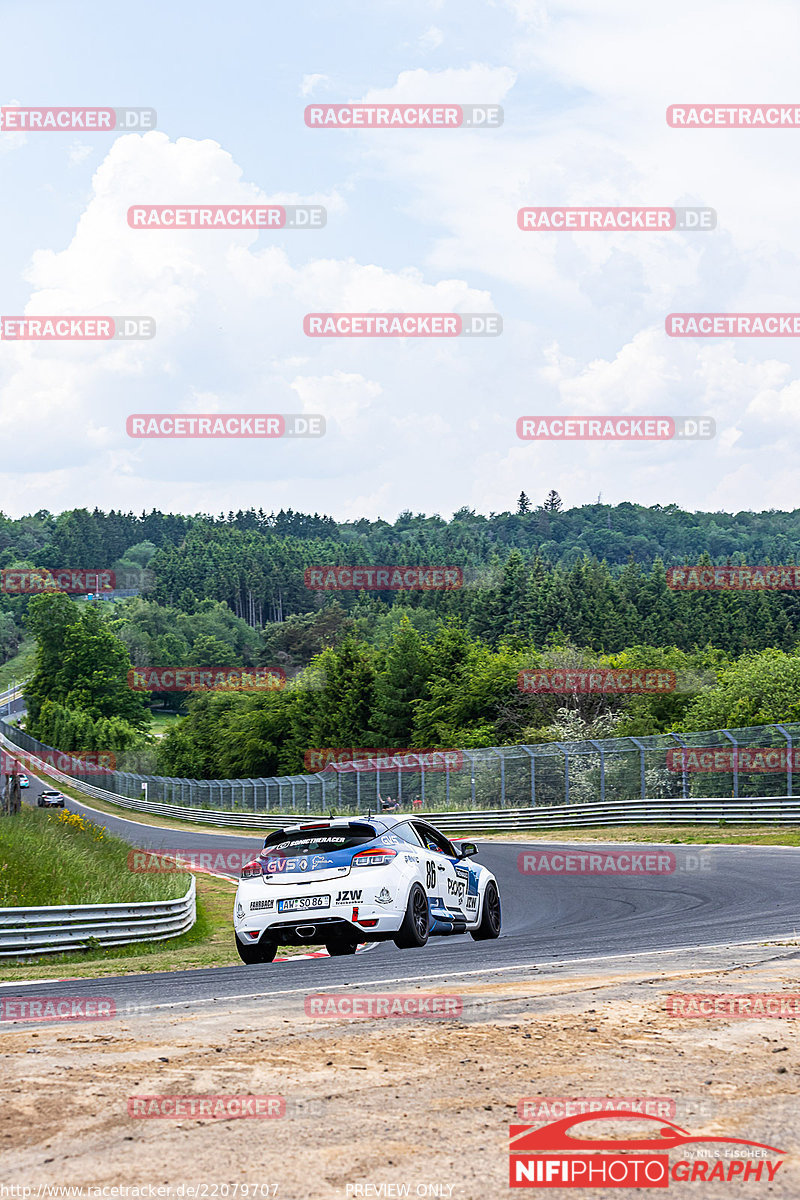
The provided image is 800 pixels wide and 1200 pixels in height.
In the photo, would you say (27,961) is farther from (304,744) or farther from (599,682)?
(304,744)

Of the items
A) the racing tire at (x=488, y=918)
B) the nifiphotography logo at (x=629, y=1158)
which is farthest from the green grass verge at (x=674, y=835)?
the nifiphotography logo at (x=629, y=1158)

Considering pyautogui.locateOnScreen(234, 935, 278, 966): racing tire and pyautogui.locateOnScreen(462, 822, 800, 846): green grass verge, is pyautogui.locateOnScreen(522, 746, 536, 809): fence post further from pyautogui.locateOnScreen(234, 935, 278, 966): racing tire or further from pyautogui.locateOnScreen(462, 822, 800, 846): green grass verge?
pyautogui.locateOnScreen(234, 935, 278, 966): racing tire

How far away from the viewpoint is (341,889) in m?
11.5

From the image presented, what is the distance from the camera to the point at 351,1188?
3998 millimetres

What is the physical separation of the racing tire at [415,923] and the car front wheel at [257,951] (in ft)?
4.25

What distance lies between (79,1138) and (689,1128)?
7.67ft

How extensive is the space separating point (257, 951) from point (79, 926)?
3.35 meters

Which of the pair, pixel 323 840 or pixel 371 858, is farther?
pixel 323 840

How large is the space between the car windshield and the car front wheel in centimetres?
92

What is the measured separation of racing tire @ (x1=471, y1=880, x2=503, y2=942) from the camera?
13.9 meters

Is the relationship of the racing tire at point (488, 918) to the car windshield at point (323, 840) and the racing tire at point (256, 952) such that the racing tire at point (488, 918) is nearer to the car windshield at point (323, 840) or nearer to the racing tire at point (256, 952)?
the car windshield at point (323, 840)

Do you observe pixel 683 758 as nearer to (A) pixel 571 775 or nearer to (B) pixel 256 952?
(A) pixel 571 775

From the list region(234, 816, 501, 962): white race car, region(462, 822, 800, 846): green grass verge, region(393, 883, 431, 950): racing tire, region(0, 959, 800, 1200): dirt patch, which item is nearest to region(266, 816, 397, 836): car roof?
region(234, 816, 501, 962): white race car

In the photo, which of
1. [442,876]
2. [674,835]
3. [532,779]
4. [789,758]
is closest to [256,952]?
[442,876]
